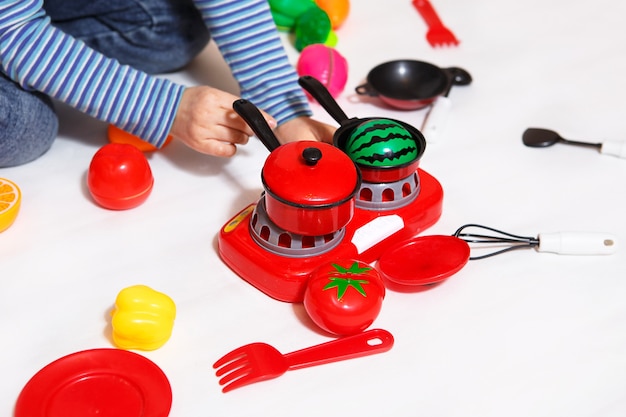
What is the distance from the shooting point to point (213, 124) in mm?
943

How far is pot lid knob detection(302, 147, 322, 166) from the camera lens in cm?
75

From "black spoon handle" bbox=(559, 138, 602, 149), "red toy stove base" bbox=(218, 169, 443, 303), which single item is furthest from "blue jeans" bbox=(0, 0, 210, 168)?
"black spoon handle" bbox=(559, 138, 602, 149)

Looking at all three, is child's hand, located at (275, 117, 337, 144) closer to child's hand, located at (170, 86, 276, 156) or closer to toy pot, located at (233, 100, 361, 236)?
child's hand, located at (170, 86, 276, 156)

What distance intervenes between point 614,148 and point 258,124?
0.53m

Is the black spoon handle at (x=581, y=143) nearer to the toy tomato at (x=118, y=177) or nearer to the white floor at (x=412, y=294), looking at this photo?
the white floor at (x=412, y=294)

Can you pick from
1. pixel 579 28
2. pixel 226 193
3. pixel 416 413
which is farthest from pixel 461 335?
pixel 579 28

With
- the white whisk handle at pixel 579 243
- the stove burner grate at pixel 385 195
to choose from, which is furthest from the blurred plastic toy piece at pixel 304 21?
the white whisk handle at pixel 579 243

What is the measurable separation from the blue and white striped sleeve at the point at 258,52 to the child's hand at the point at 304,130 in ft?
0.07

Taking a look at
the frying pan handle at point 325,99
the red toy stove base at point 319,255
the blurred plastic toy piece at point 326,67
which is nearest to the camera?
the red toy stove base at point 319,255

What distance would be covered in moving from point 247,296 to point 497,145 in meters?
0.47

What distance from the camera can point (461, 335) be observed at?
0.80 metres

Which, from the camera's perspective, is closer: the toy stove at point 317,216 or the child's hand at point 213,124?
the toy stove at point 317,216

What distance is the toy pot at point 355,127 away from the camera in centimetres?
85

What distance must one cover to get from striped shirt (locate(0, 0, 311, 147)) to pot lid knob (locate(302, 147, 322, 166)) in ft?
0.95
